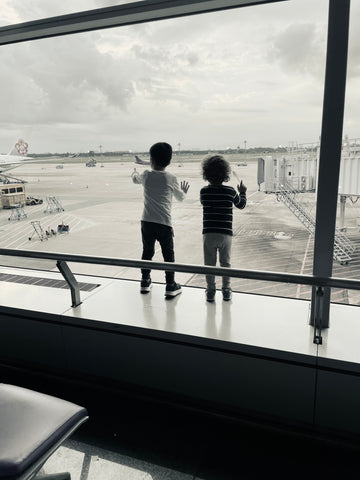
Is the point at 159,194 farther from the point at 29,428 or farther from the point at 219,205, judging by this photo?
the point at 29,428

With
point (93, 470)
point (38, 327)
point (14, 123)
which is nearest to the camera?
point (93, 470)

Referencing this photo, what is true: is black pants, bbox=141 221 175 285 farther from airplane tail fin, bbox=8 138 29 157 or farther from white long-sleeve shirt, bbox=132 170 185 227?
airplane tail fin, bbox=8 138 29 157

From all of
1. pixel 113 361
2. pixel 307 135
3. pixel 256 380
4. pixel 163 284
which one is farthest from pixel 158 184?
pixel 256 380

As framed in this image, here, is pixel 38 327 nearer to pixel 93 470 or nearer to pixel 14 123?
pixel 93 470

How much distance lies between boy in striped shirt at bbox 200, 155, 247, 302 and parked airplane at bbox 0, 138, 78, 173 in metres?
1.20

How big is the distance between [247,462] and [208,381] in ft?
1.30

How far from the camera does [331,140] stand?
153cm

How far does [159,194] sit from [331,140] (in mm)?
1042

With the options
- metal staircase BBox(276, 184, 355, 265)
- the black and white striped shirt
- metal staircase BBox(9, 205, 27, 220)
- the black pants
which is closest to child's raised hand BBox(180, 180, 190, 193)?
the black and white striped shirt

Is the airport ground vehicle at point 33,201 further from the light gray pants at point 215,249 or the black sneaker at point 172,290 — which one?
the light gray pants at point 215,249

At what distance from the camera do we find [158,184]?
2129 millimetres

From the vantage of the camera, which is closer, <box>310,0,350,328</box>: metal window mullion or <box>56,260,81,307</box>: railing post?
<box>310,0,350,328</box>: metal window mullion

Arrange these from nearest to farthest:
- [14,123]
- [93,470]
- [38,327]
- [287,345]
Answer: [93,470] < [287,345] < [38,327] < [14,123]

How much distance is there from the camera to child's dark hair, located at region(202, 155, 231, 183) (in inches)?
78.7
